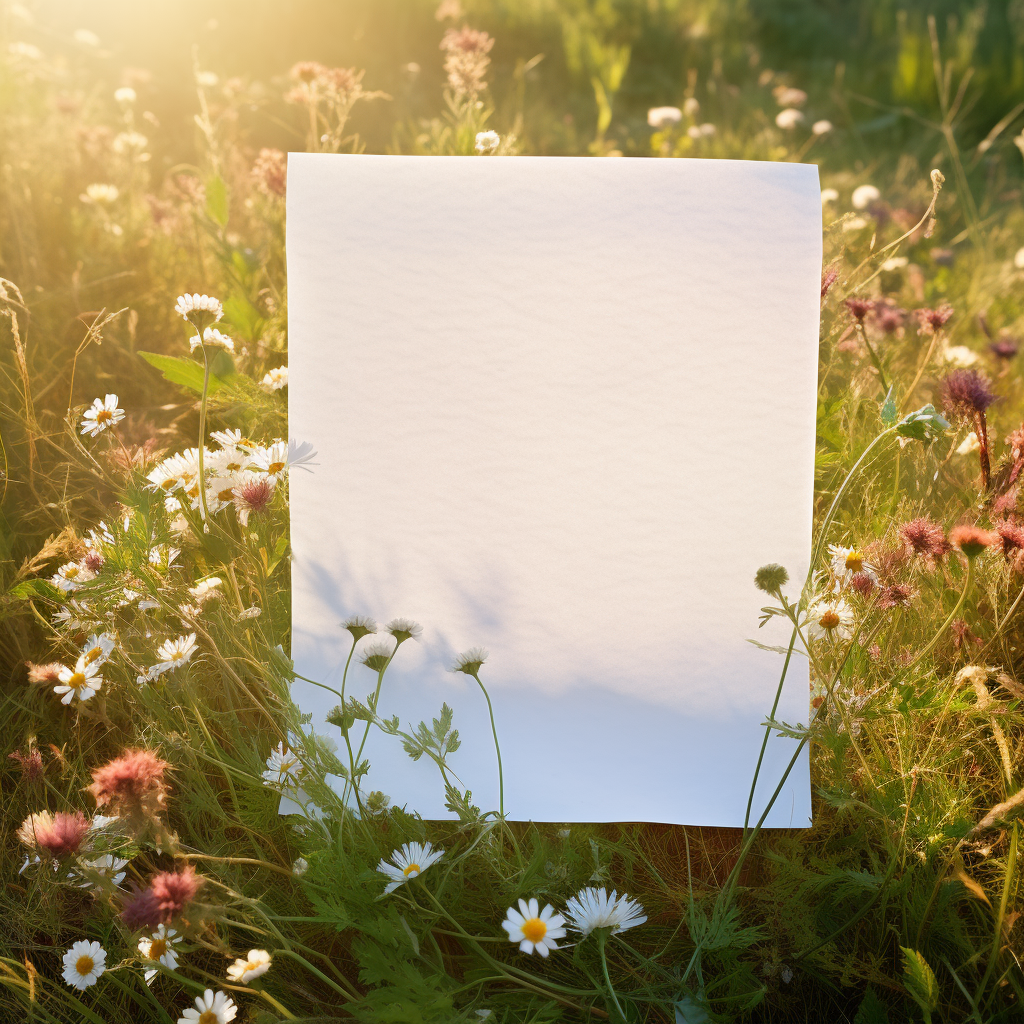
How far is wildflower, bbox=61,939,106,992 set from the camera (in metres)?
0.86

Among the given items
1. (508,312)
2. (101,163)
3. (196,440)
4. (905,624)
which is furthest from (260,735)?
(101,163)

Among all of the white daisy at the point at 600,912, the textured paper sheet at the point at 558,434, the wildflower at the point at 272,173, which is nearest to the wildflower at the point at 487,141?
the textured paper sheet at the point at 558,434

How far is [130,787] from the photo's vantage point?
74 centimetres

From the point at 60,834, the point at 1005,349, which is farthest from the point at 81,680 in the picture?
the point at 1005,349

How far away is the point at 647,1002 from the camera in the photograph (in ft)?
2.87

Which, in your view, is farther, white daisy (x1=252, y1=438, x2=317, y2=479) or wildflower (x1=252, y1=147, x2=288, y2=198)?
wildflower (x1=252, y1=147, x2=288, y2=198)

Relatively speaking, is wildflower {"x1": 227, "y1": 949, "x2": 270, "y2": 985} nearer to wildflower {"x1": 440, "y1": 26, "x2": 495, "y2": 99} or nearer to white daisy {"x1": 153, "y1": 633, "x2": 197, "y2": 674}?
white daisy {"x1": 153, "y1": 633, "x2": 197, "y2": 674}

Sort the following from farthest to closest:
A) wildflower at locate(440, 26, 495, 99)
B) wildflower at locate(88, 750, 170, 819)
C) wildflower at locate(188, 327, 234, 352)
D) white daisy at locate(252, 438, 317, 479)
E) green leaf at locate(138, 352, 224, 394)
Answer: wildflower at locate(440, 26, 495, 99)
green leaf at locate(138, 352, 224, 394)
white daisy at locate(252, 438, 317, 479)
wildflower at locate(188, 327, 234, 352)
wildflower at locate(88, 750, 170, 819)

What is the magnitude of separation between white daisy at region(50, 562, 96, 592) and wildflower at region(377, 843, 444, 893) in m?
0.53

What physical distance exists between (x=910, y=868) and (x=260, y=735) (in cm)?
81

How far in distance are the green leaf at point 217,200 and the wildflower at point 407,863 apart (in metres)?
1.12

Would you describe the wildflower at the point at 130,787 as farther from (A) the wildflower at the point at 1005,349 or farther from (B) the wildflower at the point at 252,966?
(A) the wildflower at the point at 1005,349

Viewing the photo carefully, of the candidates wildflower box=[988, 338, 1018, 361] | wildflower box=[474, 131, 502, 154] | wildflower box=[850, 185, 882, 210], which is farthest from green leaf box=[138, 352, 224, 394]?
wildflower box=[850, 185, 882, 210]

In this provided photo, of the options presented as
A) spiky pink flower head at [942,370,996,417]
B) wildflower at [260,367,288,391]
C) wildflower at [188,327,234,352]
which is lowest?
wildflower at [260,367,288,391]
